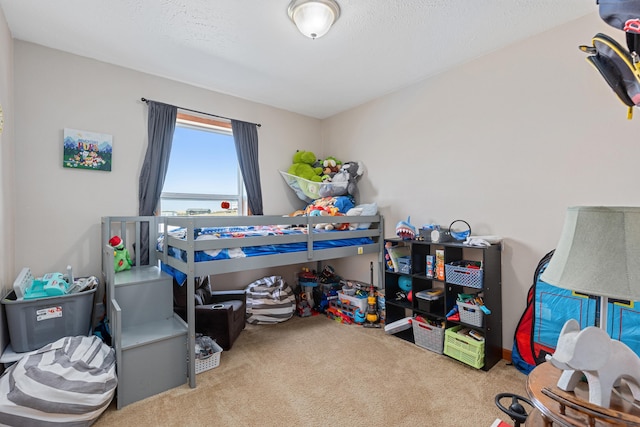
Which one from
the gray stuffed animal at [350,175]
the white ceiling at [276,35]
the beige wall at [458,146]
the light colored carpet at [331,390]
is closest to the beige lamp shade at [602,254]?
the light colored carpet at [331,390]

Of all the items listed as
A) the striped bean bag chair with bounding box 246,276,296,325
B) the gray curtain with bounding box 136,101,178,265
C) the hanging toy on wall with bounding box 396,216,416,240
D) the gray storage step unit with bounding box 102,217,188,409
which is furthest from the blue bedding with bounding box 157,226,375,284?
the striped bean bag chair with bounding box 246,276,296,325

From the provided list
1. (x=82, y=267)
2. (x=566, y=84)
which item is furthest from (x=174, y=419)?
(x=566, y=84)

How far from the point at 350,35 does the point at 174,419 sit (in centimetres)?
275

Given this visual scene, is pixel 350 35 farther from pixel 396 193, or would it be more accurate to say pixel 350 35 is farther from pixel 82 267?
pixel 82 267

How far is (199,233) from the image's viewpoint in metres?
2.19

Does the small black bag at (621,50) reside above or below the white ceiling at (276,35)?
below

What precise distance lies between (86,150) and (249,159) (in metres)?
1.48

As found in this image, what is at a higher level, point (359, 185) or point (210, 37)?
point (210, 37)

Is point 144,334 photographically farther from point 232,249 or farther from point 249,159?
point 249,159

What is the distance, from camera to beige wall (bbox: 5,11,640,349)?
1.99 metres

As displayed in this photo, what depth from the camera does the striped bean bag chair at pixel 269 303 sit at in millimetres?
3092

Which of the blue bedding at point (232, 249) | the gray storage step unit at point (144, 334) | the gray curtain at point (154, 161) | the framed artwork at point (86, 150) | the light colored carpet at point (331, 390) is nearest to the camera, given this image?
the light colored carpet at point (331, 390)

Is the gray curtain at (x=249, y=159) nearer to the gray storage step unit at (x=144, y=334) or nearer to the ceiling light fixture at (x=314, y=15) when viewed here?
the gray storage step unit at (x=144, y=334)

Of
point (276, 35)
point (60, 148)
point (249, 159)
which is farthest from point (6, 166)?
point (276, 35)
